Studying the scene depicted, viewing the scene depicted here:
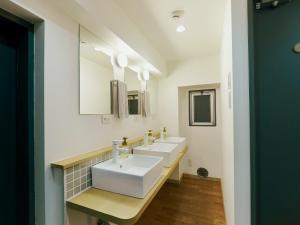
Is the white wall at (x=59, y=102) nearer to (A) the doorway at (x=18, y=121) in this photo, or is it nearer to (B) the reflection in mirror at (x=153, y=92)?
(A) the doorway at (x=18, y=121)

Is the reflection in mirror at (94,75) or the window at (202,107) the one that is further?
the window at (202,107)

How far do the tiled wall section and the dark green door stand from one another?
51.7 inches

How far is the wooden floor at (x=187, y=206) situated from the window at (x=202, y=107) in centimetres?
123

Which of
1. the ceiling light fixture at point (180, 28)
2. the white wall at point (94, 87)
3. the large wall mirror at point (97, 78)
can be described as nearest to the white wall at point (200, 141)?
the ceiling light fixture at point (180, 28)

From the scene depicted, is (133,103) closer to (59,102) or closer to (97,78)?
(97,78)

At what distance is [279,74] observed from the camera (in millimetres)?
1211

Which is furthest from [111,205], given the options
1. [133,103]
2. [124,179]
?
[133,103]

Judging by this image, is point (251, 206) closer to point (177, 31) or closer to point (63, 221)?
point (63, 221)

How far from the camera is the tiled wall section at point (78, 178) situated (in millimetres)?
1194

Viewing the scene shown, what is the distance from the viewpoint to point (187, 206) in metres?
2.37

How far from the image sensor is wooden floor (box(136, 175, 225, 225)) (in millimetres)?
2061

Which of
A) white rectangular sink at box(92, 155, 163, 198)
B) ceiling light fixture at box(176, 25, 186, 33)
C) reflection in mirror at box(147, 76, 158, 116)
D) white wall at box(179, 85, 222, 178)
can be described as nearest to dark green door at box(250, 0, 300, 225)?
white rectangular sink at box(92, 155, 163, 198)

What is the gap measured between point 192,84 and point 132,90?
1.39 metres

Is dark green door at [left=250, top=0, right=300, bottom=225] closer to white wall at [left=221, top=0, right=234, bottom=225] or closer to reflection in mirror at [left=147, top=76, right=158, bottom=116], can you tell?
Answer: white wall at [left=221, top=0, right=234, bottom=225]
